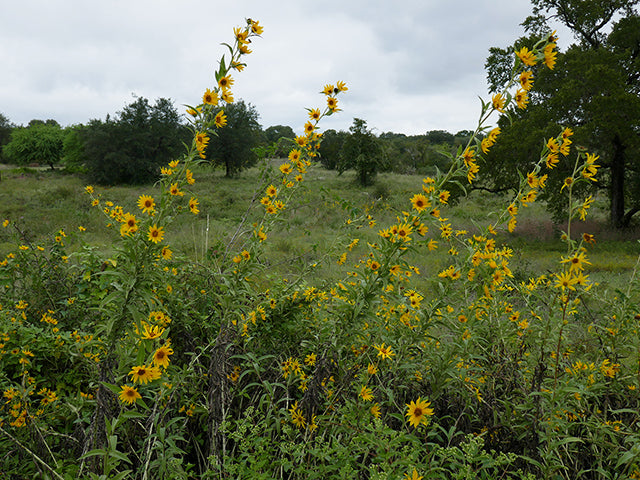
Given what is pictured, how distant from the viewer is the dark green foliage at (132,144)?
2569 centimetres

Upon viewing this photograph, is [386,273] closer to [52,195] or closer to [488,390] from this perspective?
[488,390]

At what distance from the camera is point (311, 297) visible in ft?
8.24

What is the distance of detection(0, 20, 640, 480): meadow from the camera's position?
1455 mm

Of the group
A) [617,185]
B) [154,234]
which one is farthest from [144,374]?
[617,185]

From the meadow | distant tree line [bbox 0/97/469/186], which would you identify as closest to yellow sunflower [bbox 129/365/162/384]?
the meadow

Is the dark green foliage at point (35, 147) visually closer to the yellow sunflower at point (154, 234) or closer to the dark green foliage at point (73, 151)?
the dark green foliage at point (73, 151)

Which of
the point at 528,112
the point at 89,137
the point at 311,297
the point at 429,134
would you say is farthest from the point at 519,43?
the point at 429,134

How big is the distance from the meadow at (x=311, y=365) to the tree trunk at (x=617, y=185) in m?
11.8

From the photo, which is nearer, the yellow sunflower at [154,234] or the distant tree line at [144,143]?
the yellow sunflower at [154,234]

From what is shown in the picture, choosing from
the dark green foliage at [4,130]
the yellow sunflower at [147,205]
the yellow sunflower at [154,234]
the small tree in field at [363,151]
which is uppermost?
the dark green foliage at [4,130]

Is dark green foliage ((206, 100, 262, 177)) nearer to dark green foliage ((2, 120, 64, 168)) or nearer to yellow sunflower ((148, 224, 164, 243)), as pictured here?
dark green foliage ((2, 120, 64, 168))

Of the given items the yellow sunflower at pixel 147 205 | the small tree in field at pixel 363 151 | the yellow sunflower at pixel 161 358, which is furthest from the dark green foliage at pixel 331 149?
the yellow sunflower at pixel 161 358

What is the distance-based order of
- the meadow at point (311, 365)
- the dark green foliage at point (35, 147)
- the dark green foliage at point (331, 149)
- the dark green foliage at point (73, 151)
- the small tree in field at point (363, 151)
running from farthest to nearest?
the dark green foliage at point (331, 149)
the dark green foliage at point (35, 147)
the dark green foliage at point (73, 151)
the small tree in field at point (363, 151)
the meadow at point (311, 365)

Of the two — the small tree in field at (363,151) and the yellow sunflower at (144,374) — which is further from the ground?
the small tree in field at (363,151)
